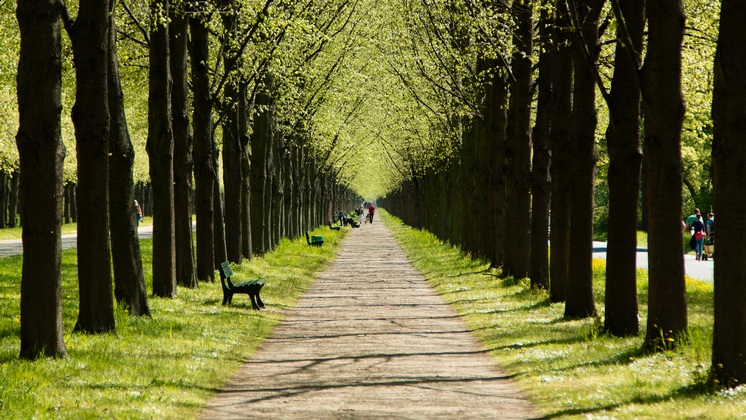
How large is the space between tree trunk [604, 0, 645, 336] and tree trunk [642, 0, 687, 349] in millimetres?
1846

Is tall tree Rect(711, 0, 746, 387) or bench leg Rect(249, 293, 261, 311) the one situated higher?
tall tree Rect(711, 0, 746, 387)

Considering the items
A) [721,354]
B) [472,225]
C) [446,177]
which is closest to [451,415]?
[721,354]

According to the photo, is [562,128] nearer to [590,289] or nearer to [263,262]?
[590,289]

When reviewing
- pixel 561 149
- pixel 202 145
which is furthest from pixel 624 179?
pixel 202 145

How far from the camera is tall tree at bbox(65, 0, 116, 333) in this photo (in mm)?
13031

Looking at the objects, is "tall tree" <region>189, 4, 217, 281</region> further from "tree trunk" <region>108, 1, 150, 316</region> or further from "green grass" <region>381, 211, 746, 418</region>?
"tree trunk" <region>108, 1, 150, 316</region>

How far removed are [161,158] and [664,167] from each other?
10.3 metres

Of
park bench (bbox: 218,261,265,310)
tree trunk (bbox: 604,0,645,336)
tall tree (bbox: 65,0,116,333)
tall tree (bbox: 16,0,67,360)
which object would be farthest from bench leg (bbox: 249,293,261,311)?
tall tree (bbox: 16,0,67,360)

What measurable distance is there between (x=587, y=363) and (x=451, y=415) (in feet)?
11.1

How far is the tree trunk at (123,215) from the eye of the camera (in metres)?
15.0

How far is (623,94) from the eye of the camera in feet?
45.8

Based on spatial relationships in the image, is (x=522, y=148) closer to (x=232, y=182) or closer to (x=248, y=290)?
(x=248, y=290)

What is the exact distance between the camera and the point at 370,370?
1194 cm

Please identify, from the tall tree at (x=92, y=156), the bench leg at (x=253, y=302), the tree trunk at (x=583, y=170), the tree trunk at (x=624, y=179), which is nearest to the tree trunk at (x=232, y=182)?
the bench leg at (x=253, y=302)
